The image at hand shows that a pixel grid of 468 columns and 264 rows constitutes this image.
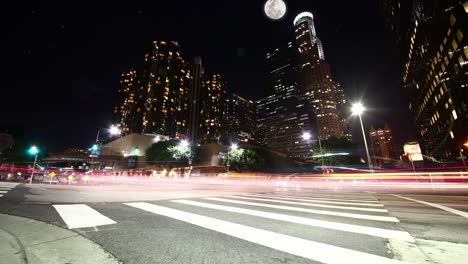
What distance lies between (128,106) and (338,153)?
133m

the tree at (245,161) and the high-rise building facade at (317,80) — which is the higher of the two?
the high-rise building facade at (317,80)

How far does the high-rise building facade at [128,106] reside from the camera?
452 ft

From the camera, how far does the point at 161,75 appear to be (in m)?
146

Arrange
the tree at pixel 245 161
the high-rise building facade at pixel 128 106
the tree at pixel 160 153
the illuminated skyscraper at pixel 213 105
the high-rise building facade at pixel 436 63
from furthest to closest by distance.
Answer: the illuminated skyscraper at pixel 213 105 → the high-rise building facade at pixel 128 106 → the tree at pixel 160 153 → the tree at pixel 245 161 → the high-rise building facade at pixel 436 63

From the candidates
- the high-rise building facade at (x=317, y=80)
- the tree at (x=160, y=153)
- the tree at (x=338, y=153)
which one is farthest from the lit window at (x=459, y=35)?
the high-rise building facade at (x=317, y=80)

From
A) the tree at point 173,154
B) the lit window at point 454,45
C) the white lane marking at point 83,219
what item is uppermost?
the lit window at point 454,45

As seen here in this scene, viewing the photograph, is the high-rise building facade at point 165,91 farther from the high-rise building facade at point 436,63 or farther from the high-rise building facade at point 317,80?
the high-rise building facade at point 436,63

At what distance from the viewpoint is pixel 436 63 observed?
50.0 m

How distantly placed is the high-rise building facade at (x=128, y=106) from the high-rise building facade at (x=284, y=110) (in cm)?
10052

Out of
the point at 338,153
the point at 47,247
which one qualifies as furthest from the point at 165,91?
the point at 47,247

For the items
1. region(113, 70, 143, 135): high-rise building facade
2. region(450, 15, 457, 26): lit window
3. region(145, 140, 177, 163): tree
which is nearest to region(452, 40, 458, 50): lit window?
region(450, 15, 457, 26): lit window

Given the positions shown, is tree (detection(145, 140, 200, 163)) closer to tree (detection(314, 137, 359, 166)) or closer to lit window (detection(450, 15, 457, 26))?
tree (detection(314, 137, 359, 166))

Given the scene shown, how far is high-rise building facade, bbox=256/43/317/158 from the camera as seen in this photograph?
164 m

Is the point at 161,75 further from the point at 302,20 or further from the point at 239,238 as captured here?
the point at 239,238
